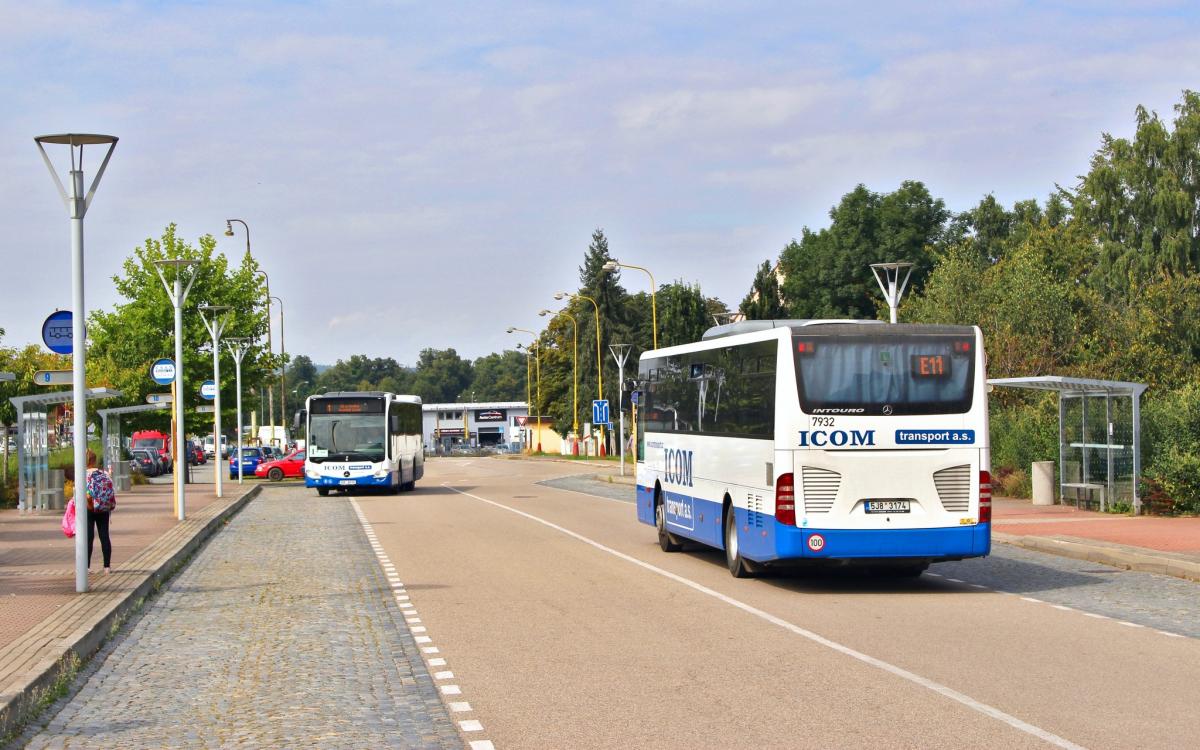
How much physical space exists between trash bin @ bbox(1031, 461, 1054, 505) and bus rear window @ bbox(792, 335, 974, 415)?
48.3 feet

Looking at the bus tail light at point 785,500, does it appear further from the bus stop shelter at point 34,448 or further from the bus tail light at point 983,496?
the bus stop shelter at point 34,448

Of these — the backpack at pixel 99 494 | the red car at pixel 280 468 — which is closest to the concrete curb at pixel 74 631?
the backpack at pixel 99 494

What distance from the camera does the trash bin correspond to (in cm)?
2878

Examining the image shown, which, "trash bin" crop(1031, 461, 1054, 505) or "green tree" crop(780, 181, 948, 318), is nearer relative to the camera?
"trash bin" crop(1031, 461, 1054, 505)

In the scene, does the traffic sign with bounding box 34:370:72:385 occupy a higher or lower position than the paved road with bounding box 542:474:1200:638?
higher

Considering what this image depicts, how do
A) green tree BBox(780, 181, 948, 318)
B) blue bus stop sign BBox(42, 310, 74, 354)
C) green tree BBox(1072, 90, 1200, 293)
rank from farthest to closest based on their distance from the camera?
green tree BBox(780, 181, 948, 318) → green tree BBox(1072, 90, 1200, 293) → blue bus stop sign BBox(42, 310, 74, 354)

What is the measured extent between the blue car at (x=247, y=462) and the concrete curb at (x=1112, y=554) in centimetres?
4542

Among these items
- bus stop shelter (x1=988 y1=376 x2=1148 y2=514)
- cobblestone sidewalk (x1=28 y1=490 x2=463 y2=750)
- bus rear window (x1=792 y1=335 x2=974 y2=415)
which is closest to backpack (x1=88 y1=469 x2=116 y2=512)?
cobblestone sidewalk (x1=28 y1=490 x2=463 y2=750)

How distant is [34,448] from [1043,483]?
2255 cm

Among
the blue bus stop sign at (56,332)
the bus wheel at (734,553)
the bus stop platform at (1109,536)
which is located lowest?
the bus stop platform at (1109,536)

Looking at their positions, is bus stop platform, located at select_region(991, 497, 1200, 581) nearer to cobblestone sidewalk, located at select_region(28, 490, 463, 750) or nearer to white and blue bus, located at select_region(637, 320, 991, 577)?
white and blue bus, located at select_region(637, 320, 991, 577)

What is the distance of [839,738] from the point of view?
764cm

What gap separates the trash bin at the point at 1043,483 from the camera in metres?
28.8

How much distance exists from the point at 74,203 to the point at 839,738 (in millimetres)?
11067
